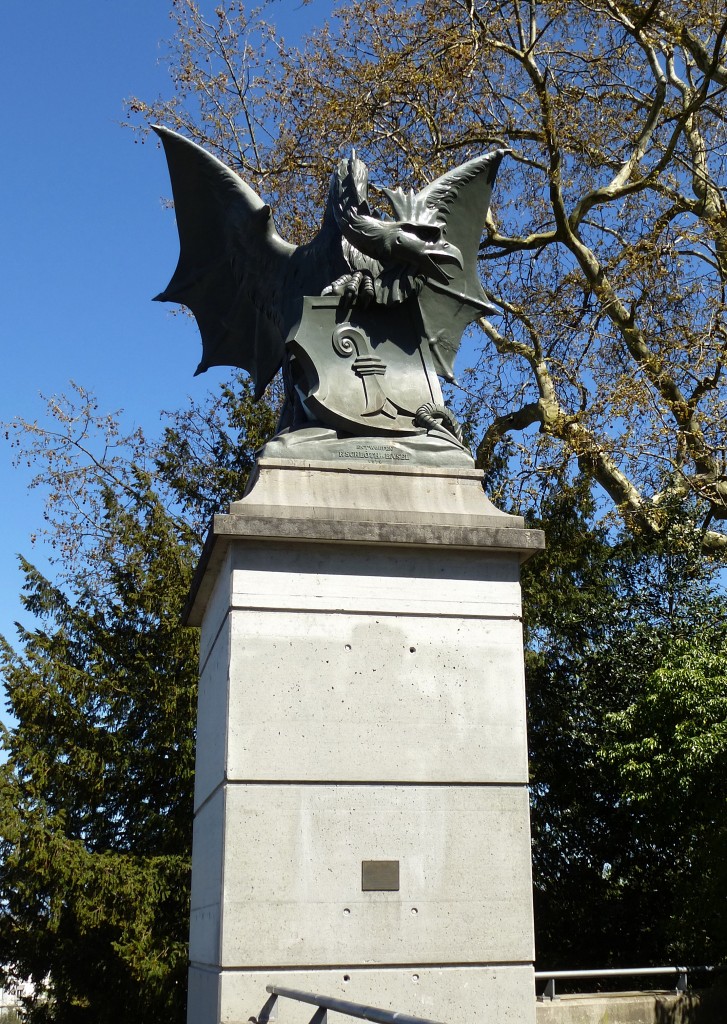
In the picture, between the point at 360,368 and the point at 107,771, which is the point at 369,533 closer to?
the point at 360,368

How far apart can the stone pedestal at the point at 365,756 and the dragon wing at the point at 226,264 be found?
6.20 feet

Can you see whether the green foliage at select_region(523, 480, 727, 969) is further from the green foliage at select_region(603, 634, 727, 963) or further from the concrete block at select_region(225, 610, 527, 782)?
the concrete block at select_region(225, 610, 527, 782)

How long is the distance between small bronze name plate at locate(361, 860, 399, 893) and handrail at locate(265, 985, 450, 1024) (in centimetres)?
55

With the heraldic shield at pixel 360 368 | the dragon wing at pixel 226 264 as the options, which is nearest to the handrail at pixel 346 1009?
the heraldic shield at pixel 360 368

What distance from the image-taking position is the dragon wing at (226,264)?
24.3 ft

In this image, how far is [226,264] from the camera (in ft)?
26.0

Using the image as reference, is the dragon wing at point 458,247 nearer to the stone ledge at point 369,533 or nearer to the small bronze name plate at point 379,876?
the stone ledge at point 369,533

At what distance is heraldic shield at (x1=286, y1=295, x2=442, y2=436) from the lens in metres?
6.29

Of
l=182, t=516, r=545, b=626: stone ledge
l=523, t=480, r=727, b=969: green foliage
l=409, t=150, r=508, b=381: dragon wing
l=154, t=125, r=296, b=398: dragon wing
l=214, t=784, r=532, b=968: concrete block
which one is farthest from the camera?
l=523, t=480, r=727, b=969: green foliage

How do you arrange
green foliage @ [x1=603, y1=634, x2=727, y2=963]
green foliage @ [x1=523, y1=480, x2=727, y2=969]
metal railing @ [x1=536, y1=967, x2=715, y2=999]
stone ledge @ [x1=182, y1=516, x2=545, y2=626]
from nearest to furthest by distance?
stone ledge @ [x1=182, y1=516, x2=545, y2=626], metal railing @ [x1=536, y1=967, x2=715, y2=999], green foliage @ [x1=603, y1=634, x2=727, y2=963], green foliage @ [x1=523, y1=480, x2=727, y2=969]

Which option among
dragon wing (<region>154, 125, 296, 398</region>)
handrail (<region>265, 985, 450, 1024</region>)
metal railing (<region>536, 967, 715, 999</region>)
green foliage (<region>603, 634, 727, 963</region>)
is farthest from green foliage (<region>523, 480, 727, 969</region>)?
handrail (<region>265, 985, 450, 1024</region>)

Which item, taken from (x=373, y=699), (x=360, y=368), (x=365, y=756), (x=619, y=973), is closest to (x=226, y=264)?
(x=360, y=368)

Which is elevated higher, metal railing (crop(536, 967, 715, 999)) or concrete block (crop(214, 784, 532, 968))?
concrete block (crop(214, 784, 532, 968))

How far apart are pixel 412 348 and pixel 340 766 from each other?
2.55 meters
